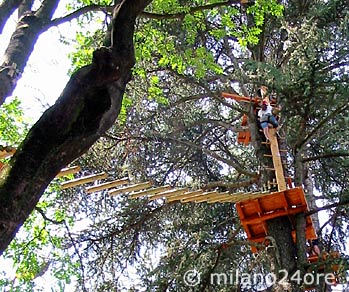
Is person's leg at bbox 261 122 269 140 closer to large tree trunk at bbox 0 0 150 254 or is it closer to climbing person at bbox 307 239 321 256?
climbing person at bbox 307 239 321 256

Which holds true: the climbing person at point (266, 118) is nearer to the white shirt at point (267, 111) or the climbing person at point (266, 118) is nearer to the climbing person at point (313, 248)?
the white shirt at point (267, 111)

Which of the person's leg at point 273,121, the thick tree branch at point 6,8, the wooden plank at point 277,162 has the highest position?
the thick tree branch at point 6,8

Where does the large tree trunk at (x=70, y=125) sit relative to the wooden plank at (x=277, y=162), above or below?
below

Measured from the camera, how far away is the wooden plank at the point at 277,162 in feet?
20.1

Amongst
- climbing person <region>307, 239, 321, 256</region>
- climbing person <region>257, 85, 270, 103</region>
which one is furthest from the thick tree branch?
climbing person <region>307, 239, 321, 256</region>

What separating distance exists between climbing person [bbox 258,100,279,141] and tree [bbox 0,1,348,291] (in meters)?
0.24

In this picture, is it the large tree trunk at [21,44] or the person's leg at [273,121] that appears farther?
the person's leg at [273,121]

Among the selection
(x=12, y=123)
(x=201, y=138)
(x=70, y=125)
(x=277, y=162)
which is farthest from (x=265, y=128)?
(x=70, y=125)

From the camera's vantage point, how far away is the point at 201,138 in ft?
27.3

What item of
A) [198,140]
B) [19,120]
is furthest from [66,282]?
[198,140]

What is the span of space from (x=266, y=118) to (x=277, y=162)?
64cm

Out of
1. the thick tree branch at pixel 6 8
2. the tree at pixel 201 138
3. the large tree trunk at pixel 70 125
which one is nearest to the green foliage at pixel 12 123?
the tree at pixel 201 138

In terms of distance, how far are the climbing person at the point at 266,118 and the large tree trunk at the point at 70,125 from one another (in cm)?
384

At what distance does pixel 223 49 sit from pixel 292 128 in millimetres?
2645
